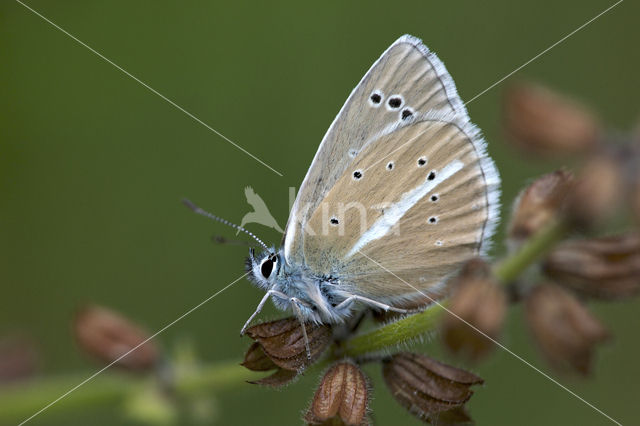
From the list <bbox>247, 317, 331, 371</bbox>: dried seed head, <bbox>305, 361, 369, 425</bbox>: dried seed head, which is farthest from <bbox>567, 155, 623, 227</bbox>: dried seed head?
<bbox>247, 317, 331, 371</bbox>: dried seed head

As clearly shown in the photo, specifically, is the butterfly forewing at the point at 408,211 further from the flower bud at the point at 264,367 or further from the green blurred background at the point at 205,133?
the green blurred background at the point at 205,133

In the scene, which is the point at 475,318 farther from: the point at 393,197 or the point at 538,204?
the point at 393,197

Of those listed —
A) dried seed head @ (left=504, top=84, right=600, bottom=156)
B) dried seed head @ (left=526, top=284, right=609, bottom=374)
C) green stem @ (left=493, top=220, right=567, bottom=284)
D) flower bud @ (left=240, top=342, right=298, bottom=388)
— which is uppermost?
dried seed head @ (left=504, top=84, right=600, bottom=156)

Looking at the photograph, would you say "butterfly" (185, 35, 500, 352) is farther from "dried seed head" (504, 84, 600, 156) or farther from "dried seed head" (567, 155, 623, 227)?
"dried seed head" (567, 155, 623, 227)

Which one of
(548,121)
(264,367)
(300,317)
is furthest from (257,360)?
(548,121)

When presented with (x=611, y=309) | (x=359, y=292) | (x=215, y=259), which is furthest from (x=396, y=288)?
(x=611, y=309)

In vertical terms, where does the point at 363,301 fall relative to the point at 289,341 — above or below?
above

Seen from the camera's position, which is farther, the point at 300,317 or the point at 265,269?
the point at 265,269

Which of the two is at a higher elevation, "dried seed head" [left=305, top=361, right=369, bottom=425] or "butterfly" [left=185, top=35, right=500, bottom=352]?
"butterfly" [left=185, top=35, right=500, bottom=352]
